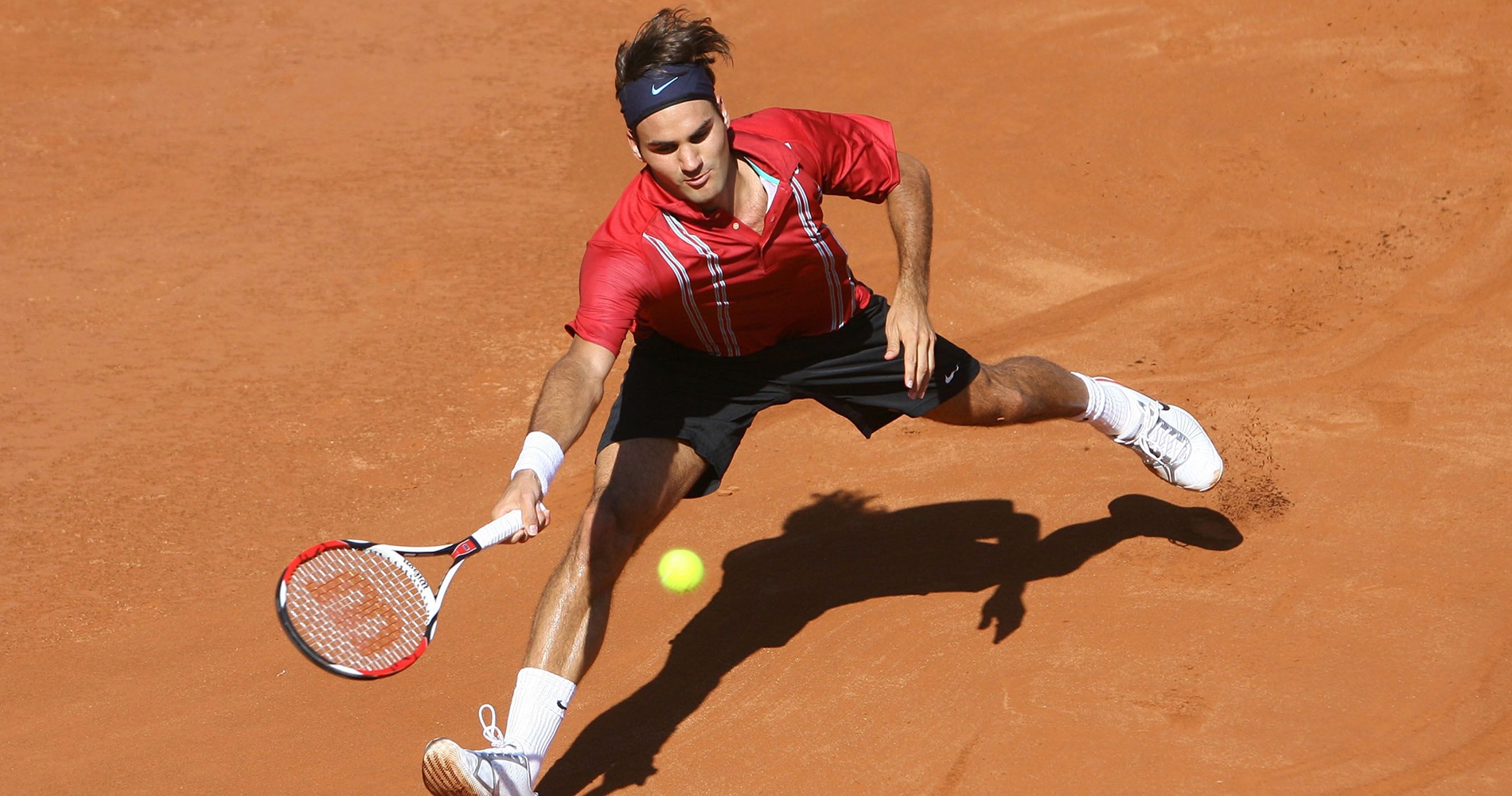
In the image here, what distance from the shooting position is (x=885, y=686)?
4.32 m

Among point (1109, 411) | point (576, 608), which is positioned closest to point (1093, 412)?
point (1109, 411)

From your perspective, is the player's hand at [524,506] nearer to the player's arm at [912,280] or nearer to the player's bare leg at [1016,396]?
the player's arm at [912,280]

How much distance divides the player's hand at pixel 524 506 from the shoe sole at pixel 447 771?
638 millimetres

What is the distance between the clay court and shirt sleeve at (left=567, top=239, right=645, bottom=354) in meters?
1.38

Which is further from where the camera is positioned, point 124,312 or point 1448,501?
point 124,312

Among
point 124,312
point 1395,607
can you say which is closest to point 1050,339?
point 1395,607

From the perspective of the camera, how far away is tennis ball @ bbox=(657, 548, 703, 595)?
16.8 feet

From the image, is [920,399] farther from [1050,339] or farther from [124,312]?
[124,312]

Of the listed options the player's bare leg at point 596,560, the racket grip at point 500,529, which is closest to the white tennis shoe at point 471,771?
the player's bare leg at point 596,560

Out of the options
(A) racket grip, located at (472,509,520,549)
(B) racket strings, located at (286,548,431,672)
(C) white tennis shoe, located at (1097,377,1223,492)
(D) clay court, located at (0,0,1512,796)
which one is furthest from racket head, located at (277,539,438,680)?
(C) white tennis shoe, located at (1097,377,1223,492)

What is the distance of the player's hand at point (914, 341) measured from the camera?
382 centimetres

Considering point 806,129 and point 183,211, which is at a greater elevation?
point 806,129

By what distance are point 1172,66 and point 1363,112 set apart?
1.19 meters

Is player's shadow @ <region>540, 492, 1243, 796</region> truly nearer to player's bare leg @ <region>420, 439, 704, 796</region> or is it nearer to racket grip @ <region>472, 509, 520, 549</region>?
player's bare leg @ <region>420, 439, 704, 796</region>
